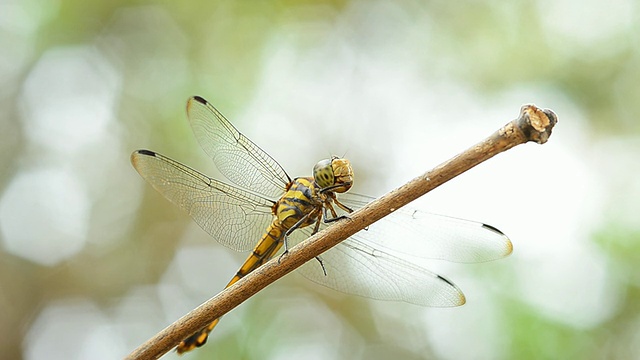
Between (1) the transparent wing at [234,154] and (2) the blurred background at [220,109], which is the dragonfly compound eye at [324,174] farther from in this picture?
(2) the blurred background at [220,109]

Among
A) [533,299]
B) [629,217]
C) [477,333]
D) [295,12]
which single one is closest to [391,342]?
[477,333]

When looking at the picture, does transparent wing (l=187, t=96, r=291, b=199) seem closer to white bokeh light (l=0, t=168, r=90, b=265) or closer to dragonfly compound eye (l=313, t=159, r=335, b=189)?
dragonfly compound eye (l=313, t=159, r=335, b=189)

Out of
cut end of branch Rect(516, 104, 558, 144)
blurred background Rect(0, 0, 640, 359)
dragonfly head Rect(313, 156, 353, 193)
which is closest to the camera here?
cut end of branch Rect(516, 104, 558, 144)

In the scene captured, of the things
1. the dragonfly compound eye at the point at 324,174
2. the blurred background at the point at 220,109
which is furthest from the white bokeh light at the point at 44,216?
the dragonfly compound eye at the point at 324,174

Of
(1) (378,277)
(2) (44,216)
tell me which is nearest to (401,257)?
(1) (378,277)

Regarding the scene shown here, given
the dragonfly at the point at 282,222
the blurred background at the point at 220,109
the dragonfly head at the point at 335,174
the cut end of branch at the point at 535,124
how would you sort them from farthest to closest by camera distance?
the blurred background at the point at 220,109
the dragonfly at the point at 282,222
the dragonfly head at the point at 335,174
the cut end of branch at the point at 535,124

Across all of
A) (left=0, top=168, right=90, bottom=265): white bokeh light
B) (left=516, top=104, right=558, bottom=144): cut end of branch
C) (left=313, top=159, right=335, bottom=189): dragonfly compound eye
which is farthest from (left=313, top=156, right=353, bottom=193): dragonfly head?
(left=0, top=168, right=90, bottom=265): white bokeh light

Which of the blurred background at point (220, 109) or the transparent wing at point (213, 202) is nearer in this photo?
the transparent wing at point (213, 202)
